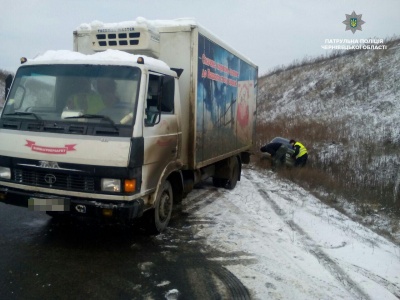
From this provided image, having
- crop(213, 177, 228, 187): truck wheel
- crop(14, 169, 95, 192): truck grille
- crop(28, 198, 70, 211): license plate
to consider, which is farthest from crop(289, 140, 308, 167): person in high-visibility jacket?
crop(28, 198, 70, 211): license plate

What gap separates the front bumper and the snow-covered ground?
1.38 meters

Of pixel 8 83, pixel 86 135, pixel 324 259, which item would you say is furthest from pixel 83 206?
pixel 324 259

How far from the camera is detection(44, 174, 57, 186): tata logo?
4285mm

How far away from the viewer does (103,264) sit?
4.29 meters

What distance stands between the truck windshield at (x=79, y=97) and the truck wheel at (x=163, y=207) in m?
1.37

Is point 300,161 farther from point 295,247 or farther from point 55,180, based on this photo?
point 55,180

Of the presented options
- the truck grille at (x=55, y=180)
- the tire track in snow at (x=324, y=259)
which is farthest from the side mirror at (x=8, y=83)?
the tire track in snow at (x=324, y=259)

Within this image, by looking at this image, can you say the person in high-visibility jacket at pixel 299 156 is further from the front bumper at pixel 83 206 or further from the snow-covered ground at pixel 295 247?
the front bumper at pixel 83 206

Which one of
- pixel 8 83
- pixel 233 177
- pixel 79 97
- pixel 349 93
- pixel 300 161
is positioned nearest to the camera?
pixel 79 97

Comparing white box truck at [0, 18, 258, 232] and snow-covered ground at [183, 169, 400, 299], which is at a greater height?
white box truck at [0, 18, 258, 232]

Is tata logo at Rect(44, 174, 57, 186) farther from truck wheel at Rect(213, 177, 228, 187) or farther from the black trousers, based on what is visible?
the black trousers

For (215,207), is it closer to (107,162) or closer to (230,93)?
(230,93)

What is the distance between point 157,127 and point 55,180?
144 centimetres

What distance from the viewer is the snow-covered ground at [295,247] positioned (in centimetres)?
406
